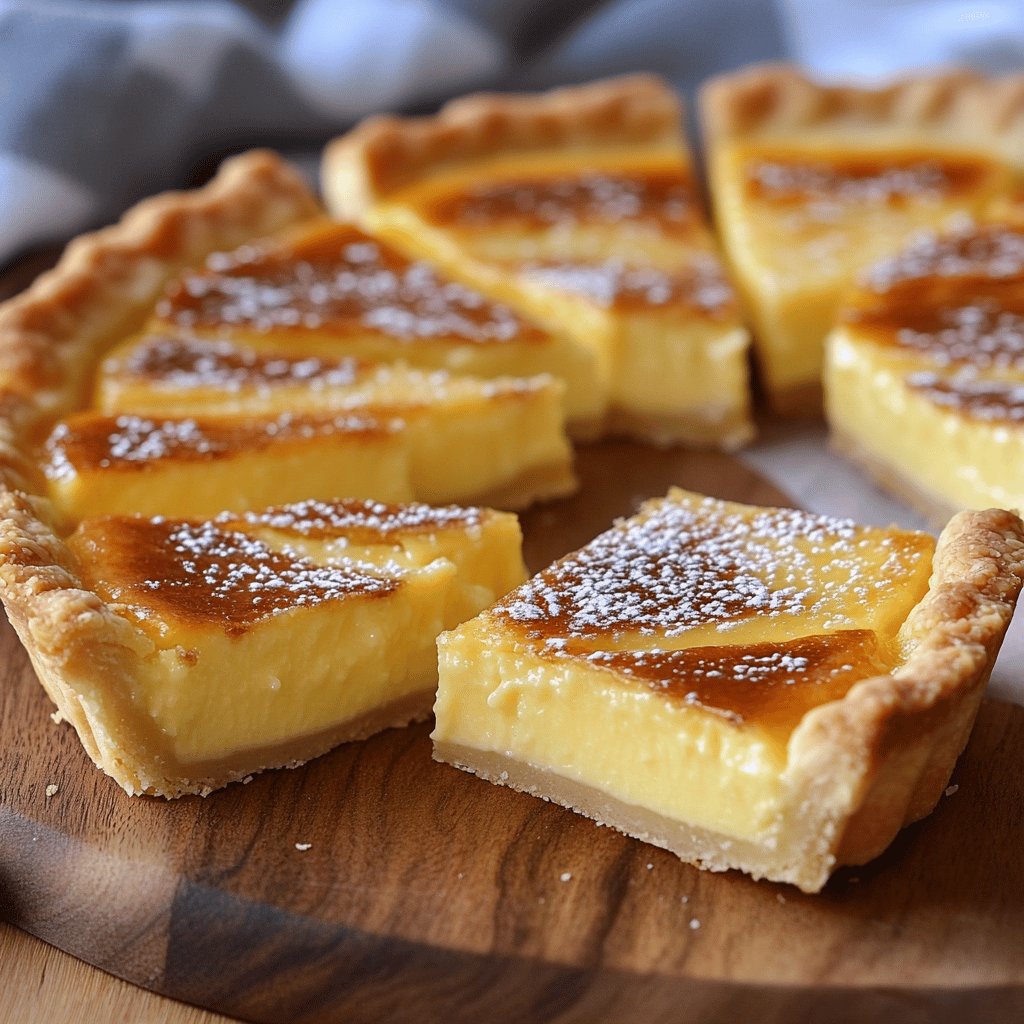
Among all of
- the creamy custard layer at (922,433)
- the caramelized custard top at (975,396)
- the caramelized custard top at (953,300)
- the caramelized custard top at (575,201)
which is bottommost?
the creamy custard layer at (922,433)

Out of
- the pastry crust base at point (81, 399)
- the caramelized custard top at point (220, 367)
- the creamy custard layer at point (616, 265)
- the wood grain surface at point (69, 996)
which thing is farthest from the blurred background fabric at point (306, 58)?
the wood grain surface at point (69, 996)

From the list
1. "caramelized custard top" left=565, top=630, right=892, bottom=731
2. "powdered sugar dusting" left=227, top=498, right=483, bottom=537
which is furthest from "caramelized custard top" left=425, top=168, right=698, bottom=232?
"caramelized custard top" left=565, top=630, right=892, bottom=731

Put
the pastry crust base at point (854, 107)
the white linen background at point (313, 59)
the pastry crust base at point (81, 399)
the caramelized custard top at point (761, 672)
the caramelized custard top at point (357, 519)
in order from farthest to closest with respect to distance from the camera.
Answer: the pastry crust base at point (854, 107) < the white linen background at point (313, 59) < the caramelized custard top at point (357, 519) < the pastry crust base at point (81, 399) < the caramelized custard top at point (761, 672)

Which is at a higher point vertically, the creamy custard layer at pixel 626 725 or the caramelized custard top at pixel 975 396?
the creamy custard layer at pixel 626 725

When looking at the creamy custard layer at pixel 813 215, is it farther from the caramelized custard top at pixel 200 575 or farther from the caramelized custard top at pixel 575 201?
the caramelized custard top at pixel 200 575

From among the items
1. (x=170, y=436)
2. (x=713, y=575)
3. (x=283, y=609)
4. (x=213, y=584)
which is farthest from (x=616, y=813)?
(x=170, y=436)

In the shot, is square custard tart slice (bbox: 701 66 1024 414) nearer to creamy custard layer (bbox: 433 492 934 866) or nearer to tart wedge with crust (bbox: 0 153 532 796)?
tart wedge with crust (bbox: 0 153 532 796)

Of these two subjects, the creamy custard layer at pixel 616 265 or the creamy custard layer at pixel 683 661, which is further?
the creamy custard layer at pixel 616 265
